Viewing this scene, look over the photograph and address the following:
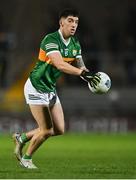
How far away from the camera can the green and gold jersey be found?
38.1 ft

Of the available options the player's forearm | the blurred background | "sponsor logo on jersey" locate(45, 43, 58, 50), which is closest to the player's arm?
the player's forearm

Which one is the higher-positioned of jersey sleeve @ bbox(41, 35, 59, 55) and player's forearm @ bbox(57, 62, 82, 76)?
jersey sleeve @ bbox(41, 35, 59, 55)

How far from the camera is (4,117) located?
27.5 metres

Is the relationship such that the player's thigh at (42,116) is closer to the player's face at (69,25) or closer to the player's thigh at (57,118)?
the player's thigh at (57,118)

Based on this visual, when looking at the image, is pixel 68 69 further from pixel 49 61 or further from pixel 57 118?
pixel 57 118

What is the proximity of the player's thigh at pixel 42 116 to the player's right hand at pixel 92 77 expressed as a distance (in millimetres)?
1033

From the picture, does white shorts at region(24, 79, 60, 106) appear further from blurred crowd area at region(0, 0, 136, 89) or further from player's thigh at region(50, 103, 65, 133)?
blurred crowd area at region(0, 0, 136, 89)

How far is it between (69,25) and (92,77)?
1010 mm

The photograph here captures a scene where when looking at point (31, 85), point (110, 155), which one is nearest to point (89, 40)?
point (110, 155)

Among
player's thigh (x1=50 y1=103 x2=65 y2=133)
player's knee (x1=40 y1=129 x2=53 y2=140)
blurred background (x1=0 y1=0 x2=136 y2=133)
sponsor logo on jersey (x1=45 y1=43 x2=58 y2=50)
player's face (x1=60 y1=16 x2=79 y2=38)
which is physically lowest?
blurred background (x1=0 y1=0 x2=136 y2=133)

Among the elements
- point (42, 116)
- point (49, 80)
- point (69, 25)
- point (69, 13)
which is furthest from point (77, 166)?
point (69, 13)

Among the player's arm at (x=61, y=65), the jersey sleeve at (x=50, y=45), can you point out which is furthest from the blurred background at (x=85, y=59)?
the player's arm at (x=61, y=65)

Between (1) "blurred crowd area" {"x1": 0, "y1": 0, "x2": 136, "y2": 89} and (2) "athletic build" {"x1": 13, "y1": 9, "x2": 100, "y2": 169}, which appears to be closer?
(2) "athletic build" {"x1": 13, "y1": 9, "x2": 100, "y2": 169}

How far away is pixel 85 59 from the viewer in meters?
32.9
